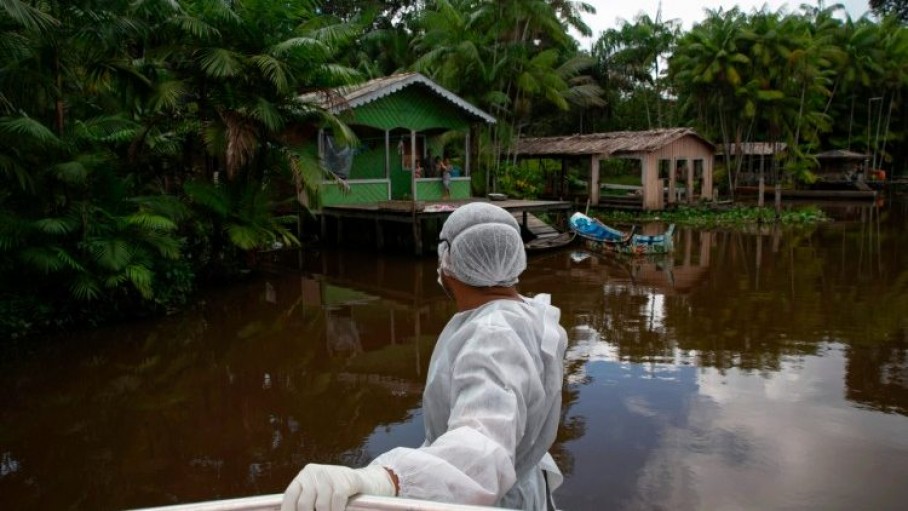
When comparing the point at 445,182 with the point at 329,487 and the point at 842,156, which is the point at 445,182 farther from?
the point at 842,156

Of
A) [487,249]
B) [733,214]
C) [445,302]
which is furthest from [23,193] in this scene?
[733,214]

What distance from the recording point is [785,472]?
4883mm

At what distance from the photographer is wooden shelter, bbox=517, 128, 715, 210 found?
2325cm

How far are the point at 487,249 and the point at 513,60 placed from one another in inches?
839

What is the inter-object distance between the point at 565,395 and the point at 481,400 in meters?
5.21

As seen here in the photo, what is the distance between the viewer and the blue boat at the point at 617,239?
15079 mm

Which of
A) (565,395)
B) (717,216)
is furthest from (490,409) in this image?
(717,216)

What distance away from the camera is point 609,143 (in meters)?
23.9

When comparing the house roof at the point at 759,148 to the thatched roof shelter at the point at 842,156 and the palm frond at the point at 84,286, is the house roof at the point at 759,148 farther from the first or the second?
the palm frond at the point at 84,286

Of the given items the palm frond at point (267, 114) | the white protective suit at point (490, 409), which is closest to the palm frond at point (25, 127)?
the palm frond at point (267, 114)

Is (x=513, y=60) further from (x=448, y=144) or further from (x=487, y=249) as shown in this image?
(x=487, y=249)

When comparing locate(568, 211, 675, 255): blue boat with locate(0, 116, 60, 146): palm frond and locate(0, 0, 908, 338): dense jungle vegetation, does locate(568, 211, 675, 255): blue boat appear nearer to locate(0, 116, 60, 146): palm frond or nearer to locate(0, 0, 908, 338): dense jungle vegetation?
locate(0, 0, 908, 338): dense jungle vegetation

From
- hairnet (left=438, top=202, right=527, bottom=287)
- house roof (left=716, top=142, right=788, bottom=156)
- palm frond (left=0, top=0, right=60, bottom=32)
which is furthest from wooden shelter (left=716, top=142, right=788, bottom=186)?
hairnet (left=438, top=202, right=527, bottom=287)

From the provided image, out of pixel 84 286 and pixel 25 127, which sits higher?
pixel 25 127
